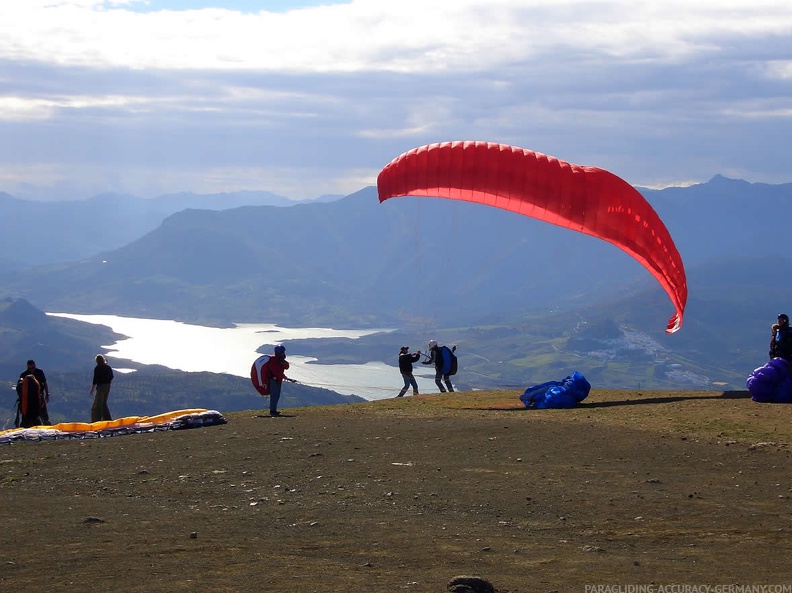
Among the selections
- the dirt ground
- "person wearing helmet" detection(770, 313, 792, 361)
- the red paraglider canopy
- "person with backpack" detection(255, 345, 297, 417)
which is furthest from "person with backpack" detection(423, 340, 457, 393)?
"person wearing helmet" detection(770, 313, 792, 361)

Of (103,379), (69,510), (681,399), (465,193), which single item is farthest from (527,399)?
(69,510)

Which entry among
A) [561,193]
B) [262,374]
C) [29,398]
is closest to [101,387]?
[29,398]

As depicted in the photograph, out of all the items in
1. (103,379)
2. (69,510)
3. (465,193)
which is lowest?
(69,510)

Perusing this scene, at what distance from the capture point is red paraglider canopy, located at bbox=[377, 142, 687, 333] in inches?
1141

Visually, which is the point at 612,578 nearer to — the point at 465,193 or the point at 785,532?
the point at 785,532

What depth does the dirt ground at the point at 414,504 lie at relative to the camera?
11.7m

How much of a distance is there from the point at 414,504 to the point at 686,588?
5420mm

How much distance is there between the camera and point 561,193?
96.4 ft

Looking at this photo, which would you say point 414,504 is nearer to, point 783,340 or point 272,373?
point 272,373

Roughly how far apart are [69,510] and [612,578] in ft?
28.2

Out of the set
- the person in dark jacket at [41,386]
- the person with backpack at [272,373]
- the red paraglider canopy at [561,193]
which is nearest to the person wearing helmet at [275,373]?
the person with backpack at [272,373]

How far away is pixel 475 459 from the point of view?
1927 cm

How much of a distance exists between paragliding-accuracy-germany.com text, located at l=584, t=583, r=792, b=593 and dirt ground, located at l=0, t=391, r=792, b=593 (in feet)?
0.30

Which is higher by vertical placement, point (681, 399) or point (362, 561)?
point (681, 399)
